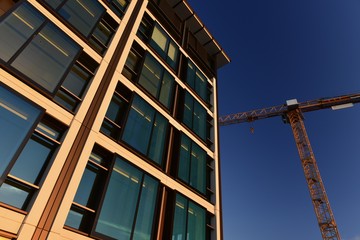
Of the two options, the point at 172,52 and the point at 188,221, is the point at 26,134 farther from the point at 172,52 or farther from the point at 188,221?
the point at 172,52

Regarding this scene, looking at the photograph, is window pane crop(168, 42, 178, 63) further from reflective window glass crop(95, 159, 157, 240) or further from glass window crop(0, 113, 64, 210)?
glass window crop(0, 113, 64, 210)

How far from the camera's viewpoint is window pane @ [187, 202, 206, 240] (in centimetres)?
1438

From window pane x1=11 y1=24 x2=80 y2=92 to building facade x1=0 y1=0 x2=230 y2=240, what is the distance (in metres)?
0.05

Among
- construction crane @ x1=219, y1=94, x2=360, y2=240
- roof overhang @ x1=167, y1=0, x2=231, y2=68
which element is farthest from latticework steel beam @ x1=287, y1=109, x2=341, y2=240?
roof overhang @ x1=167, y1=0, x2=231, y2=68

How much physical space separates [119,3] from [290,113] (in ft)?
187

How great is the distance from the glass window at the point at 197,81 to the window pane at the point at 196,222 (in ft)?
32.8

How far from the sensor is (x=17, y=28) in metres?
A: 10.1

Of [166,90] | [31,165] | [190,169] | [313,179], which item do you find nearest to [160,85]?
[166,90]

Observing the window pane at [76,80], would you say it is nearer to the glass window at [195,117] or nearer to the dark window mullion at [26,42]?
the dark window mullion at [26,42]

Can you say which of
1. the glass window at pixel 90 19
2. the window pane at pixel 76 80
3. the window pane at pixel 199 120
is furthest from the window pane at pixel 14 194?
the window pane at pixel 199 120

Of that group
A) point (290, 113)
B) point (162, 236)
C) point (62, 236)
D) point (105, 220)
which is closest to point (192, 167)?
point (162, 236)

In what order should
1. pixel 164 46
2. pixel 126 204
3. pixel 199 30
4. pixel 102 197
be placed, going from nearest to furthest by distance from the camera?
Result: pixel 102 197 → pixel 126 204 → pixel 164 46 → pixel 199 30

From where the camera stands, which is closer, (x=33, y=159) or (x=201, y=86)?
(x=33, y=159)

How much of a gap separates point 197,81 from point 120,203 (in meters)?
14.2
